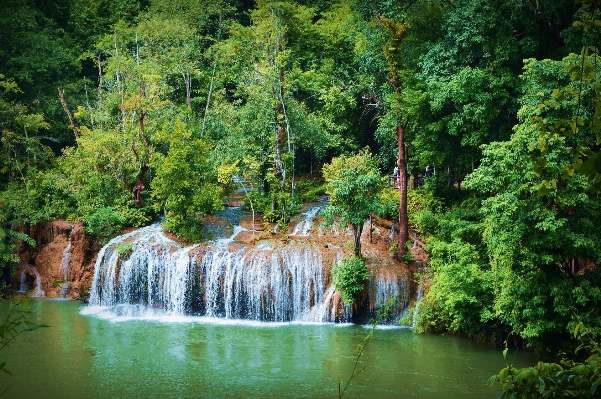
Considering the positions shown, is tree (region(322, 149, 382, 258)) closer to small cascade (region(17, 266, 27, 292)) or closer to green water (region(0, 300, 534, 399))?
green water (region(0, 300, 534, 399))

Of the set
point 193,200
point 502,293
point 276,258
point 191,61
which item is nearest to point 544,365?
point 502,293

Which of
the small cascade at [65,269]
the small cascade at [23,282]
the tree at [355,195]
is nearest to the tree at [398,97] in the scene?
→ the tree at [355,195]

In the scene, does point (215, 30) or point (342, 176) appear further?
point (215, 30)

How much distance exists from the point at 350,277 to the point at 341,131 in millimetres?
10123

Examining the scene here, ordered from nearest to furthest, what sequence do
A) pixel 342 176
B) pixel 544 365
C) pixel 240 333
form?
pixel 544 365 → pixel 240 333 → pixel 342 176

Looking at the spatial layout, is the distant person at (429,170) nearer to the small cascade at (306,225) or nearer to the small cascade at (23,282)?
the small cascade at (306,225)

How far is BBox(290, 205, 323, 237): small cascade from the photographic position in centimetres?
2103

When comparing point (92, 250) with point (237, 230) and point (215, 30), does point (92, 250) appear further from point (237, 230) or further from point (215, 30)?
point (215, 30)

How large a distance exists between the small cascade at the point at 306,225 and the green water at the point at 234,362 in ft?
13.8

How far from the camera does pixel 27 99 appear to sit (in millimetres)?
27125

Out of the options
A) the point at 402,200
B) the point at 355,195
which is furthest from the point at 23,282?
the point at 402,200

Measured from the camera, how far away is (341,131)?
85.5ft

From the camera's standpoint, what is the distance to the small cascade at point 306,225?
69.0ft

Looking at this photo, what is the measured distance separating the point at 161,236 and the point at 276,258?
4.73 metres
